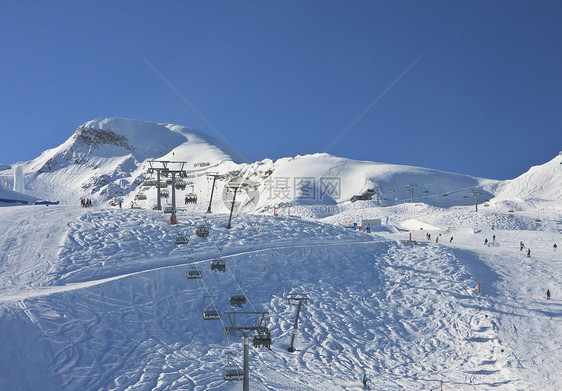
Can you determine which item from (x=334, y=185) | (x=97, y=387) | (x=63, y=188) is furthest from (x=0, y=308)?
(x=63, y=188)

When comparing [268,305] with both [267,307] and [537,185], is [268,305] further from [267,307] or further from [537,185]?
[537,185]

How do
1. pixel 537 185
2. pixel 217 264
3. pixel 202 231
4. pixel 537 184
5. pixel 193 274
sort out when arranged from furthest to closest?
1. pixel 537 184
2. pixel 537 185
3. pixel 202 231
4. pixel 217 264
5. pixel 193 274

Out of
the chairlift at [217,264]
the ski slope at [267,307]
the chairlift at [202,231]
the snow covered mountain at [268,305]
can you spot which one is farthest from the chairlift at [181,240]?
the chairlift at [217,264]

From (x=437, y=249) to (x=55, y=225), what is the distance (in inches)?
1367

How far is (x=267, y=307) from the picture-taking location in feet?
113

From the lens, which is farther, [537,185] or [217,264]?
[537,185]

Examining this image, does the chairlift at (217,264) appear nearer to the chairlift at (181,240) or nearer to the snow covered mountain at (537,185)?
the chairlift at (181,240)

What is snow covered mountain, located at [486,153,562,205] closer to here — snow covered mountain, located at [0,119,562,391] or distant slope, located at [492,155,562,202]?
distant slope, located at [492,155,562,202]

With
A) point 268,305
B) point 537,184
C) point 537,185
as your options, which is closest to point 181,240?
point 268,305

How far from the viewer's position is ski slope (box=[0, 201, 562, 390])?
25922 mm

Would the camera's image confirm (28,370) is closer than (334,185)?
Yes

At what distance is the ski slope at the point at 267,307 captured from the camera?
85.0 feet

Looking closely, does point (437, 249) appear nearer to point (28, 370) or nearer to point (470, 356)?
point (470, 356)

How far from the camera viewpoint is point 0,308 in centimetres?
2717
